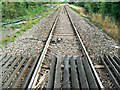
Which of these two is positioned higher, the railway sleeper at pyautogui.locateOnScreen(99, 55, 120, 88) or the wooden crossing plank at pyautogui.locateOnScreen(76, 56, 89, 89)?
the wooden crossing plank at pyautogui.locateOnScreen(76, 56, 89, 89)

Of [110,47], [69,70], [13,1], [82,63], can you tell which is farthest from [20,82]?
[13,1]

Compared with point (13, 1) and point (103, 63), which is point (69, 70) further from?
point (13, 1)

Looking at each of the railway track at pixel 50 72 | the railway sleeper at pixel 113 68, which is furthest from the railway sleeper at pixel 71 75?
the railway sleeper at pixel 113 68

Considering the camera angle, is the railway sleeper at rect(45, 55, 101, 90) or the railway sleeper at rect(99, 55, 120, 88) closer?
the railway sleeper at rect(45, 55, 101, 90)

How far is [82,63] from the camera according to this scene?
6.21 meters

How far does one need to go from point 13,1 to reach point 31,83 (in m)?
17.1

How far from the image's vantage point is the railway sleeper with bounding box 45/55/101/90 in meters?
4.68

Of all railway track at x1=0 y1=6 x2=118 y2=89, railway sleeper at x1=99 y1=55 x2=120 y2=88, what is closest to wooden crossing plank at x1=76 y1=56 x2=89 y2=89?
railway track at x1=0 y1=6 x2=118 y2=89

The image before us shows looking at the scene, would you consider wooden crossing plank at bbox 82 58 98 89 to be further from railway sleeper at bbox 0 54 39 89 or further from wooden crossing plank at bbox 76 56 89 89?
railway sleeper at bbox 0 54 39 89

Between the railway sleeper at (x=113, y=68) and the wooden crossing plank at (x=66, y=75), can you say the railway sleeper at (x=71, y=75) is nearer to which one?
the wooden crossing plank at (x=66, y=75)

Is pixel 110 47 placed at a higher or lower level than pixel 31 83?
lower

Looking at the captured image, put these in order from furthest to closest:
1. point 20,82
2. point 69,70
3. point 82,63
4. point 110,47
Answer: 1. point 110,47
2. point 82,63
3. point 69,70
4. point 20,82

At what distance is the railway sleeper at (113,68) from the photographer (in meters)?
5.11

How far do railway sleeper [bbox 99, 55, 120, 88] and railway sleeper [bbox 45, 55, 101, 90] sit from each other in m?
0.48
